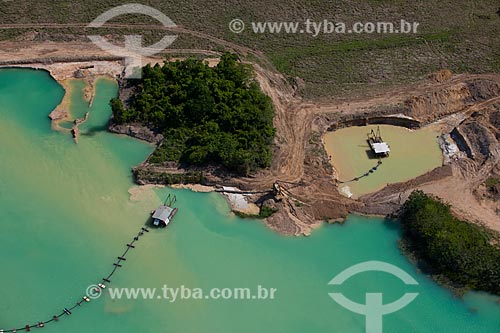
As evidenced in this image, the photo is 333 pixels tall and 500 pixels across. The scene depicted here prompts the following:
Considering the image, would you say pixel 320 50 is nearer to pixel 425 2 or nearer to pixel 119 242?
pixel 425 2

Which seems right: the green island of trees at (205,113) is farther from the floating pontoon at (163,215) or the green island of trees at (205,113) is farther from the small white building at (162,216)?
the small white building at (162,216)

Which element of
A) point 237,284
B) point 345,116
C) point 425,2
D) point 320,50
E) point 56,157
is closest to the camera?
point 237,284

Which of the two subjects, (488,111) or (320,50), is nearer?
(488,111)

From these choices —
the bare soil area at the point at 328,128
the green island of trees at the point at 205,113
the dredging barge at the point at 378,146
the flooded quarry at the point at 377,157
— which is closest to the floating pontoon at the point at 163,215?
the bare soil area at the point at 328,128

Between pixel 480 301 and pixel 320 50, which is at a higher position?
pixel 320 50

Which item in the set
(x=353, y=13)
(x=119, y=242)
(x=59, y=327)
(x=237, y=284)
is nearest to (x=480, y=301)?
(x=237, y=284)

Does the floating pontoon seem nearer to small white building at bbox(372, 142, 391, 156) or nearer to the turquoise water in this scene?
the turquoise water

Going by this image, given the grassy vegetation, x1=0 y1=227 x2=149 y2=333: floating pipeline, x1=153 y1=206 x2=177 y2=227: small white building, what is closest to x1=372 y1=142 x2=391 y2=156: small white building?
the grassy vegetation
